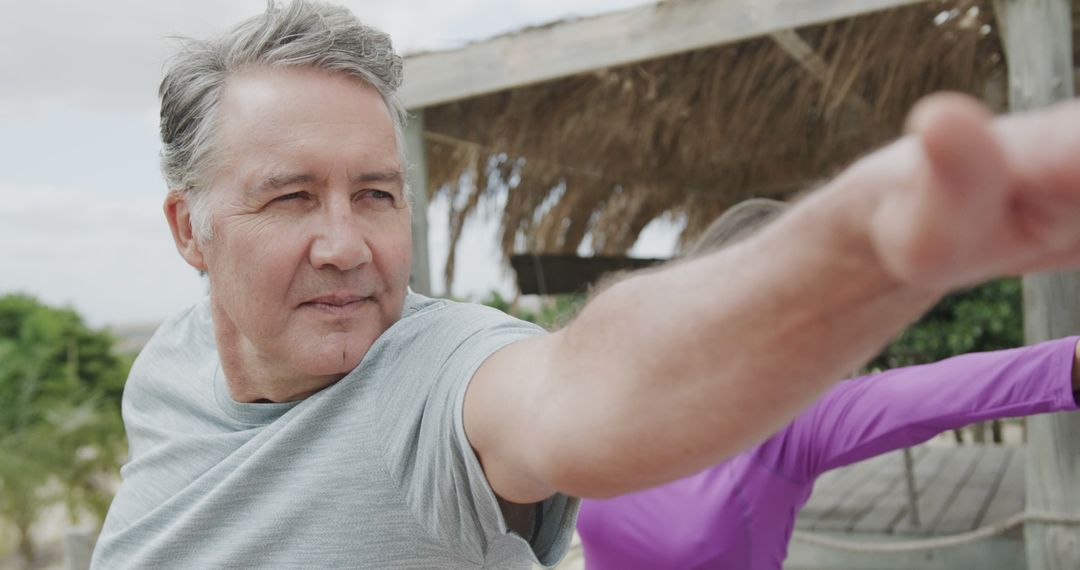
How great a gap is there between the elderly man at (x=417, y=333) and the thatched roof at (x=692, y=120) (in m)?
2.57

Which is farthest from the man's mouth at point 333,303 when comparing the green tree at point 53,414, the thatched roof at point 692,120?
the green tree at point 53,414

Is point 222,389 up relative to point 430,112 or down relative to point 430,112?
down

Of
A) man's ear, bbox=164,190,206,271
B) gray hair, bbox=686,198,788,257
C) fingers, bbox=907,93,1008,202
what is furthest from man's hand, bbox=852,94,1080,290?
gray hair, bbox=686,198,788,257

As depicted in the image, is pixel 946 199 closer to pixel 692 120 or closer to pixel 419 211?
pixel 419 211

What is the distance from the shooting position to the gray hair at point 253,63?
1081mm

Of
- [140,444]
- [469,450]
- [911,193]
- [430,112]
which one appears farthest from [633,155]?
[911,193]

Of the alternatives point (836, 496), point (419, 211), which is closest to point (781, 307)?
point (419, 211)

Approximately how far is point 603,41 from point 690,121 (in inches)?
69.1

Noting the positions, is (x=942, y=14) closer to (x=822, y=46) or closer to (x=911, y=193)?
(x=822, y=46)

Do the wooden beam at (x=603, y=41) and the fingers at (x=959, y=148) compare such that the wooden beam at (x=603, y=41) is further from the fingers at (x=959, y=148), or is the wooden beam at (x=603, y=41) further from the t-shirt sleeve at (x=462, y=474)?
the fingers at (x=959, y=148)

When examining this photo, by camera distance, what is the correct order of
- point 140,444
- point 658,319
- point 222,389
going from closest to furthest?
point 658,319, point 222,389, point 140,444

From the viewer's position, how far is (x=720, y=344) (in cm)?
56

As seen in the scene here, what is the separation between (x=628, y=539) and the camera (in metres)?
1.77

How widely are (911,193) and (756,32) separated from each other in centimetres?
278
